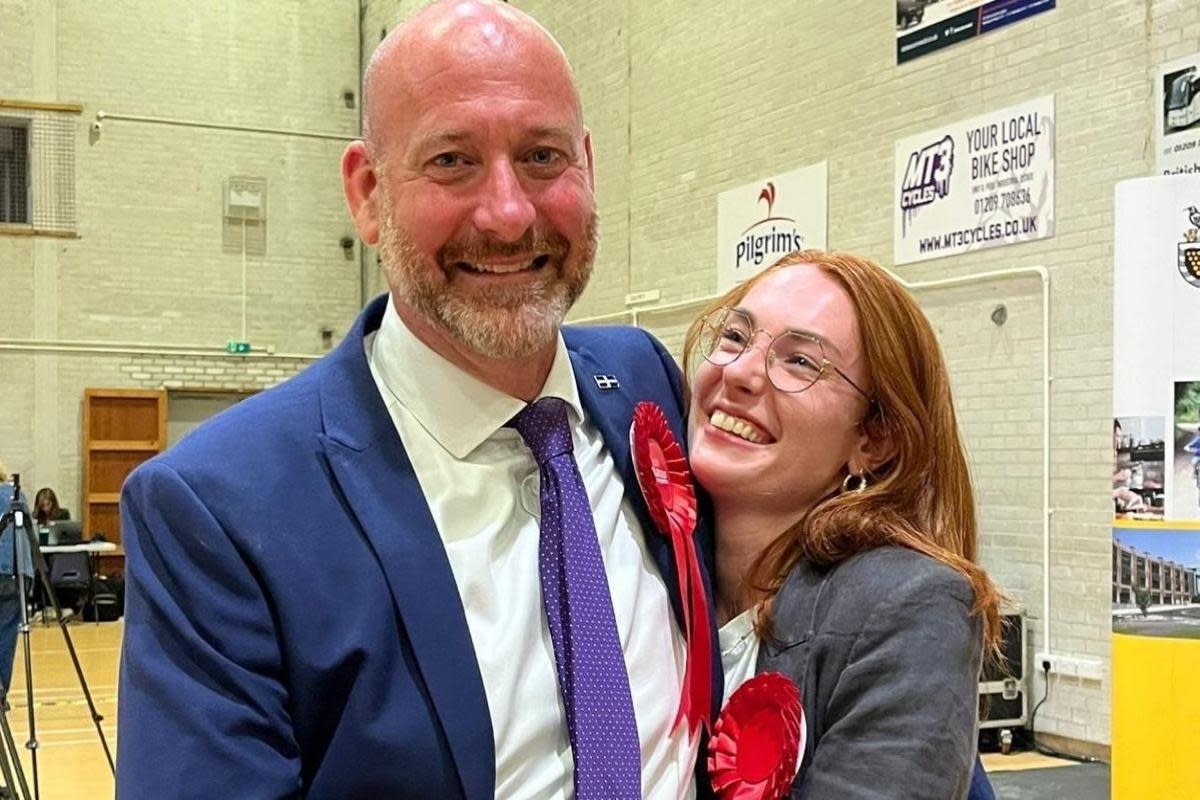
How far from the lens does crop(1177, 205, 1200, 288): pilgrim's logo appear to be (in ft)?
14.3

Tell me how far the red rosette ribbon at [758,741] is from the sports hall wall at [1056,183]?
5258 mm

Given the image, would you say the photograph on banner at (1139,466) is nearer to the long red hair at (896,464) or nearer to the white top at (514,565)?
the long red hair at (896,464)

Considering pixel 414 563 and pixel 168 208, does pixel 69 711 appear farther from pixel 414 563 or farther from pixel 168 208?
pixel 414 563

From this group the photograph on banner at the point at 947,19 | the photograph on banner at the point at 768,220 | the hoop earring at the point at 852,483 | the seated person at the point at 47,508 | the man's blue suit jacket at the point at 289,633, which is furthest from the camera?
the seated person at the point at 47,508

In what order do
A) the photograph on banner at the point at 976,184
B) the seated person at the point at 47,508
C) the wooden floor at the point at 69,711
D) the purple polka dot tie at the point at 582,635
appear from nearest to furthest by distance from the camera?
the purple polka dot tie at the point at 582,635 → the wooden floor at the point at 69,711 → the photograph on banner at the point at 976,184 → the seated person at the point at 47,508

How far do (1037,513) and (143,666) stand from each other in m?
6.20

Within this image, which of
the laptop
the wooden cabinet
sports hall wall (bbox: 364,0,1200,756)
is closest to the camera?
sports hall wall (bbox: 364,0,1200,756)

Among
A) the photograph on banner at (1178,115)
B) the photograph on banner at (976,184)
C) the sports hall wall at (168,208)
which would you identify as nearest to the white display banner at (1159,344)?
the photograph on banner at (1178,115)

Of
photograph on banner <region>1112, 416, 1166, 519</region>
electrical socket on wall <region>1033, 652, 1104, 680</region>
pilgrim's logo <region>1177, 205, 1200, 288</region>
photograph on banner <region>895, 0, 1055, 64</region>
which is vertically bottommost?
electrical socket on wall <region>1033, 652, 1104, 680</region>

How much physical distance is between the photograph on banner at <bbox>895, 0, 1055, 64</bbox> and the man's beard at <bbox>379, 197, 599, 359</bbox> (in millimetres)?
5996

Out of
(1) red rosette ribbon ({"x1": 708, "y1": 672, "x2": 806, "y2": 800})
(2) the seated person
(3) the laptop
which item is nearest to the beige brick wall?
Result: (1) red rosette ribbon ({"x1": 708, "y1": 672, "x2": 806, "y2": 800})

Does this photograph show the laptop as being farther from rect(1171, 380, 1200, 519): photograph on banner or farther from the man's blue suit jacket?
the man's blue suit jacket

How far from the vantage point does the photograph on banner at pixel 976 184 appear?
6.69 meters

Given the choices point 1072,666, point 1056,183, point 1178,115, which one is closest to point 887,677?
point 1178,115
